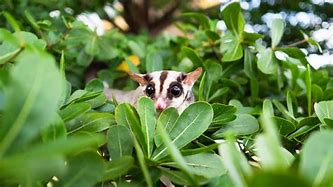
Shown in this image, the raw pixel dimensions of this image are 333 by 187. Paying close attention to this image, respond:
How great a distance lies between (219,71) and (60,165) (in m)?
0.61

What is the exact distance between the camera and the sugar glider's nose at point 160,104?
105 cm

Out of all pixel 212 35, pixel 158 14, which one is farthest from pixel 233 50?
pixel 158 14

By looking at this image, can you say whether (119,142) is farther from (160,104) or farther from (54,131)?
(160,104)

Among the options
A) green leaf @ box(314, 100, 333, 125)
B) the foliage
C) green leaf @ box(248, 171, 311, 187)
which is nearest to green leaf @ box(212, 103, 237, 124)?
the foliage

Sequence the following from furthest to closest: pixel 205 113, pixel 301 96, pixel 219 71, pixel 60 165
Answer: pixel 301 96 < pixel 219 71 < pixel 205 113 < pixel 60 165

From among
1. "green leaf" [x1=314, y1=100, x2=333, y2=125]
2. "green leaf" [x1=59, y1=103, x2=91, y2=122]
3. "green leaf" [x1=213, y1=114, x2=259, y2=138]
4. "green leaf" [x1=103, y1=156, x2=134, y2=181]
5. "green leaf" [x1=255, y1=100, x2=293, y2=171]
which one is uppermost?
"green leaf" [x1=255, y1=100, x2=293, y2=171]

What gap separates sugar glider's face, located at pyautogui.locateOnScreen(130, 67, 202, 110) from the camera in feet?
3.57

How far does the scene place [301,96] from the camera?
3.26 feet

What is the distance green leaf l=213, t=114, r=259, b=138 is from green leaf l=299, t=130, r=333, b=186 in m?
0.26

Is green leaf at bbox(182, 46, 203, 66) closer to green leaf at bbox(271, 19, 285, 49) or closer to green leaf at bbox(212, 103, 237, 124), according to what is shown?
green leaf at bbox(271, 19, 285, 49)

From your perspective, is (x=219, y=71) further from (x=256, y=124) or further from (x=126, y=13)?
(x=126, y=13)

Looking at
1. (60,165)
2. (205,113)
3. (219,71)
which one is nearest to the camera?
(60,165)

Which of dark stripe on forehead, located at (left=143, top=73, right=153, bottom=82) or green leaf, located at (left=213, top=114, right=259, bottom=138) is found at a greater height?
green leaf, located at (left=213, top=114, right=259, bottom=138)

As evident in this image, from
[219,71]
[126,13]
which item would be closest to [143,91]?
[219,71]
